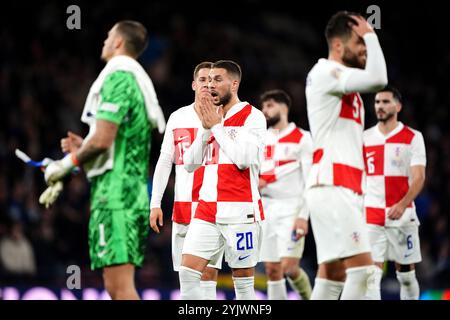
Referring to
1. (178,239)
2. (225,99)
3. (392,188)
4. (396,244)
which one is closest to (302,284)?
(396,244)

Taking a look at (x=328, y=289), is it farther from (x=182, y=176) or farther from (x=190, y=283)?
(x=182, y=176)

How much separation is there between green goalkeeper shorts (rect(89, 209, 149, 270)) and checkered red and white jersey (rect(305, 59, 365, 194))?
4.23 feet

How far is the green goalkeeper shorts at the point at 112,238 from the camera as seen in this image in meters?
5.71

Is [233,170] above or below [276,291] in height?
above

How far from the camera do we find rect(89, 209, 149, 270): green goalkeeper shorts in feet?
18.7

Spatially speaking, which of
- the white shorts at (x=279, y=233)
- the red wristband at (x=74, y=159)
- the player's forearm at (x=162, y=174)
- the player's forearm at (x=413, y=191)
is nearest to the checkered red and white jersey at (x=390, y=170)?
the player's forearm at (x=413, y=191)

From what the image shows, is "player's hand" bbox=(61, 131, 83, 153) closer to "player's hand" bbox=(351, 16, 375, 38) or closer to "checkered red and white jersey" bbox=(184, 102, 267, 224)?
"checkered red and white jersey" bbox=(184, 102, 267, 224)

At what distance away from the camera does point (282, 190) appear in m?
9.02

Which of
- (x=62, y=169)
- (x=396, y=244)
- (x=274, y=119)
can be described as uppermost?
(x=274, y=119)

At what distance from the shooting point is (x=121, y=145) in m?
5.86

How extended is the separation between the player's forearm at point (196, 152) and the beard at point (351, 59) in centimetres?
108

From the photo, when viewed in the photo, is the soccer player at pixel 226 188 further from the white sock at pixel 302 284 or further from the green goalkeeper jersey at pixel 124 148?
the white sock at pixel 302 284

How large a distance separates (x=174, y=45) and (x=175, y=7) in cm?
141

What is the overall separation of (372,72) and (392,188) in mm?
2858
